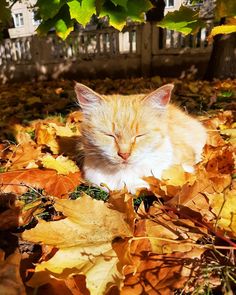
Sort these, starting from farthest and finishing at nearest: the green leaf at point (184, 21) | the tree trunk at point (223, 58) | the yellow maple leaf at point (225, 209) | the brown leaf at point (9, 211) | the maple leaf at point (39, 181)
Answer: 1. the tree trunk at point (223, 58)
2. the maple leaf at point (39, 181)
3. the green leaf at point (184, 21)
4. the brown leaf at point (9, 211)
5. the yellow maple leaf at point (225, 209)

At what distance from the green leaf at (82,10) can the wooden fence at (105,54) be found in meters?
6.98

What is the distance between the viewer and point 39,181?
1955 millimetres

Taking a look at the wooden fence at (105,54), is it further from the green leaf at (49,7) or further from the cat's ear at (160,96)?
the cat's ear at (160,96)

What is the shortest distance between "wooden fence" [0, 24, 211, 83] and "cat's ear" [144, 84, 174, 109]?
7.25m

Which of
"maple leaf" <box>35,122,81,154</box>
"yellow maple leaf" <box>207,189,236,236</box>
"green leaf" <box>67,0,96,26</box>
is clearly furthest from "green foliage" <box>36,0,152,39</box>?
"yellow maple leaf" <box>207,189,236,236</box>

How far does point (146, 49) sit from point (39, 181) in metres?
8.26

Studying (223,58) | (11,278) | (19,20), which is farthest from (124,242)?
(19,20)

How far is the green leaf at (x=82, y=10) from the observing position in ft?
6.39

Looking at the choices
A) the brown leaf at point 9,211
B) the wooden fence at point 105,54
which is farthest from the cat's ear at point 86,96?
the wooden fence at point 105,54

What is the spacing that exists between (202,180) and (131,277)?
0.65m

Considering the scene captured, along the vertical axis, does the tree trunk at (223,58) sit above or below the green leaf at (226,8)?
below

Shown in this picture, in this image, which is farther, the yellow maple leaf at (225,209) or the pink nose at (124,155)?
the pink nose at (124,155)

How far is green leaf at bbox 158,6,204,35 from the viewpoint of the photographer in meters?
1.78

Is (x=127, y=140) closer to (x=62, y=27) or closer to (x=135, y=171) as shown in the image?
(x=135, y=171)
